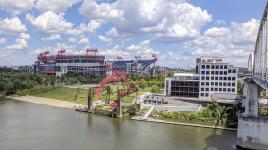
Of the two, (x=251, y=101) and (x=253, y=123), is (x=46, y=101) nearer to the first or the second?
(x=251, y=101)

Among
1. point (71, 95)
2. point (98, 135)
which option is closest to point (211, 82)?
point (98, 135)

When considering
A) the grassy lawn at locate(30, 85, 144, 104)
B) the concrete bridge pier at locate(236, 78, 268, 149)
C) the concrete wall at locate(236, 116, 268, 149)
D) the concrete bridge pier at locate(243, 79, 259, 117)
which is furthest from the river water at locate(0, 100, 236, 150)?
the grassy lawn at locate(30, 85, 144, 104)

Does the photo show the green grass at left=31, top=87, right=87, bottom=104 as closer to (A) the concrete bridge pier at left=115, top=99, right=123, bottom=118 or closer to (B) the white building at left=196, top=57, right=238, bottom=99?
(A) the concrete bridge pier at left=115, top=99, right=123, bottom=118

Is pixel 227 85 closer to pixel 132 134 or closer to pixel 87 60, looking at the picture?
pixel 132 134

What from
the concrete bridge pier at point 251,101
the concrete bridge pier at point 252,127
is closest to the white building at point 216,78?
the concrete bridge pier at point 251,101

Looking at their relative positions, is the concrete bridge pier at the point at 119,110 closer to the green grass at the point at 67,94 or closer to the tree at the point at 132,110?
the tree at the point at 132,110

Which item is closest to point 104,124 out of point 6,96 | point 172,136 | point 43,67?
point 172,136
